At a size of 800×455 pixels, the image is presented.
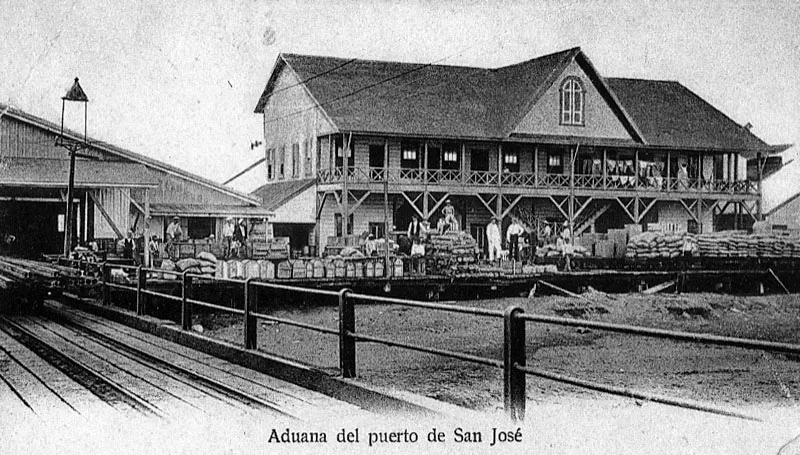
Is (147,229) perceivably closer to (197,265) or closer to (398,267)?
(197,265)

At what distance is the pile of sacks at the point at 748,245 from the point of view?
→ 20531 mm

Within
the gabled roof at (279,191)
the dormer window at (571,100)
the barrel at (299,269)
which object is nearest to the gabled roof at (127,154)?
the gabled roof at (279,191)

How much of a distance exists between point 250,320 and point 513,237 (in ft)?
58.2

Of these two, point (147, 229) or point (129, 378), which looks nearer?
point (129, 378)

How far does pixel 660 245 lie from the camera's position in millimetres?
23000

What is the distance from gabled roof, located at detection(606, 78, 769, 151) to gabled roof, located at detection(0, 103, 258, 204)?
11761 mm

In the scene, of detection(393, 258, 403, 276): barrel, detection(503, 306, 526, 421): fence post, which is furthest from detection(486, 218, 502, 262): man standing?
detection(503, 306, 526, 421): fence post

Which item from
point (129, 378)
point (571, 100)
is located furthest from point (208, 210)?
point (129, 378)

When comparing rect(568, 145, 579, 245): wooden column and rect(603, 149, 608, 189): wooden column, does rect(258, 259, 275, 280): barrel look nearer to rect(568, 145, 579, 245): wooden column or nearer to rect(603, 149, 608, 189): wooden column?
rect(568, 145, 579, 245): wooden column

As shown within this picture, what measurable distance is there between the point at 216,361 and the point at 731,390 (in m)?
6.69

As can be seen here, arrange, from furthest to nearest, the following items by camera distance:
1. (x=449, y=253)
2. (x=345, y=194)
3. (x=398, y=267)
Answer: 1. (x=345, y=194)
2. (x=449, y=253)
3. (x=398, y=267)

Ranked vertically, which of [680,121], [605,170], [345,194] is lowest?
[345,194]

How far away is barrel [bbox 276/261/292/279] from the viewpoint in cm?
1916

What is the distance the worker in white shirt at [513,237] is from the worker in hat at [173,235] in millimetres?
8172
